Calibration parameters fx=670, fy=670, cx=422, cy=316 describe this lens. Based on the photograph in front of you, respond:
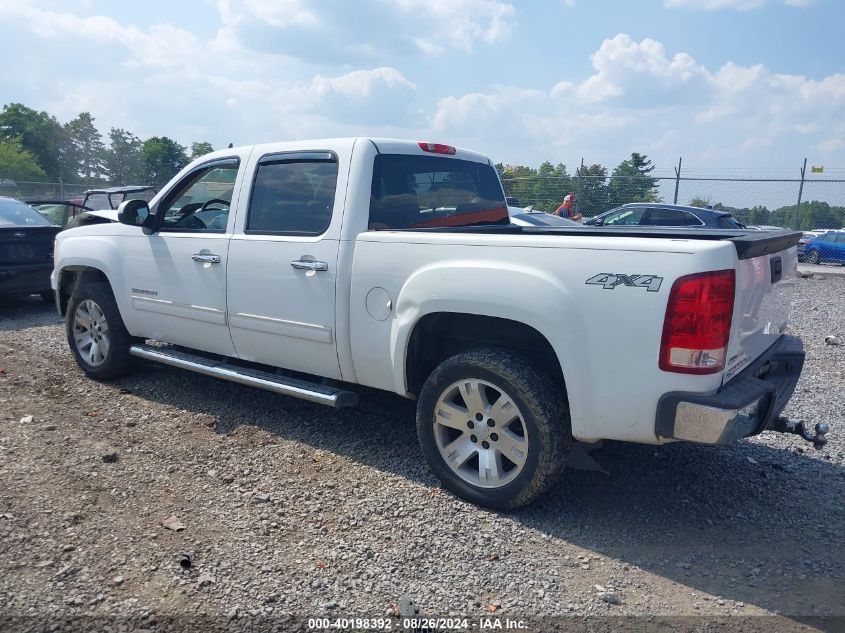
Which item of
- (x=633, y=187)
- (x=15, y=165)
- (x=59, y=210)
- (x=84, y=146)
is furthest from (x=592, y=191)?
(x=84, y=146)

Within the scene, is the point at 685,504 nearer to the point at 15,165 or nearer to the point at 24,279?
the point at 24,279

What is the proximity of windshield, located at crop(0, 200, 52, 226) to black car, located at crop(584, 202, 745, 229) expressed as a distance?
31.7ft

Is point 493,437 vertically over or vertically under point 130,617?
over

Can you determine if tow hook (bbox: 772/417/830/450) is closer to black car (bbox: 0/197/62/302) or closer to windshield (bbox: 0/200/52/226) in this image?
black car (bbox: 0/197/62/302)

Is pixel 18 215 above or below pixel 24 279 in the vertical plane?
above

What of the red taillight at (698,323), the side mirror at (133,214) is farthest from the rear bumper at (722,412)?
the side mirror at (133,214)

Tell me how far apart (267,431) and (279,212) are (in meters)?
1.56

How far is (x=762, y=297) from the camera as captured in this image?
3430 mm

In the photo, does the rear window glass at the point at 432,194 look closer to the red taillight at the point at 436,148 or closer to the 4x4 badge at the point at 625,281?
the red taillight at the point at 436,148

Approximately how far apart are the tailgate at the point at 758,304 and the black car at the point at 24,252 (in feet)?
29.2

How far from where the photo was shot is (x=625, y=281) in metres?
3.03

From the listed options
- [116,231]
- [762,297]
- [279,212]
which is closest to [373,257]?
[279,212]

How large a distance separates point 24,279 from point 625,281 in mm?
8635

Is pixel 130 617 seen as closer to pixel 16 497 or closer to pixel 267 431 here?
pixel 16 497
